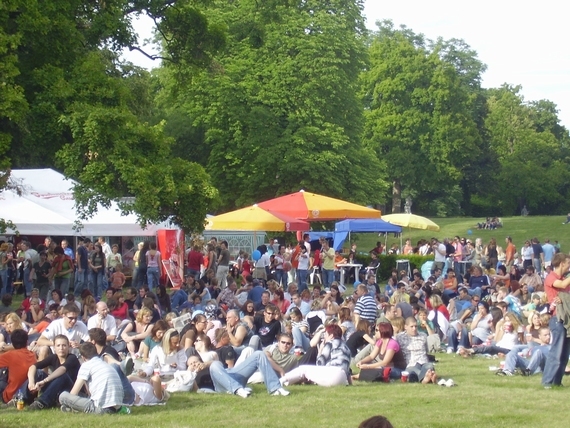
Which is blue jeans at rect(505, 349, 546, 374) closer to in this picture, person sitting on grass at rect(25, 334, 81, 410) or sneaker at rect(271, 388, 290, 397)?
sneaker at rect(271, 388, 290, 397)

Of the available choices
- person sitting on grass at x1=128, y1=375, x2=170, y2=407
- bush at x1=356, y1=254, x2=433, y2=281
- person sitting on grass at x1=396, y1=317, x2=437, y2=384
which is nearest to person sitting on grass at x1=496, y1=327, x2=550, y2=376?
person sitting on grass at x1=396, y1=317, x2=437, y2=384

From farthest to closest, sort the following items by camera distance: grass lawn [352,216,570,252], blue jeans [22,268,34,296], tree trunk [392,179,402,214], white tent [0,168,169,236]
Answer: tree trunk [392,179,402,214]
grass lawn [352,216,570,252]
blue jeans [22,268,34,296]
white tent [0,168,169,236]

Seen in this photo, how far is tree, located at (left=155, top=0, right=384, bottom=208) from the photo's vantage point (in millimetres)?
40125

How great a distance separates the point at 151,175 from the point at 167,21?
5.22m

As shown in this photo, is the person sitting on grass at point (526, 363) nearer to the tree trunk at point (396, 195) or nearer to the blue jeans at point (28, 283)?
the blue jeans at point (28, 283)

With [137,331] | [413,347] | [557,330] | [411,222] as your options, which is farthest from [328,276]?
[557,330]

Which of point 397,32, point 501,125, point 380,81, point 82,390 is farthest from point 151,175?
point 501,125

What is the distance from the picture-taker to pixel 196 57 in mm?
21109

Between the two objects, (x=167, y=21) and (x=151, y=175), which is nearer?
(x=151, y=175)

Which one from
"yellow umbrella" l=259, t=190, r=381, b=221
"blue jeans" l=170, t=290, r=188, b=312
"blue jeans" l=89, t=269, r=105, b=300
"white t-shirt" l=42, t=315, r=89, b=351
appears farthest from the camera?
"yellow umbrella" l=259, t=190, r=381, b=221

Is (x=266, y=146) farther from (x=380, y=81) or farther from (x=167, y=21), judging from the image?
(x=380, y=81)

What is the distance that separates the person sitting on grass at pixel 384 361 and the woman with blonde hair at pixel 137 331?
136 inches

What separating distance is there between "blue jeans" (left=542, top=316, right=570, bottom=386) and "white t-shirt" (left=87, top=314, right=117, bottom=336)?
275 inches

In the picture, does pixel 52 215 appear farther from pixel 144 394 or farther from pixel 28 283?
pixel 144 394
